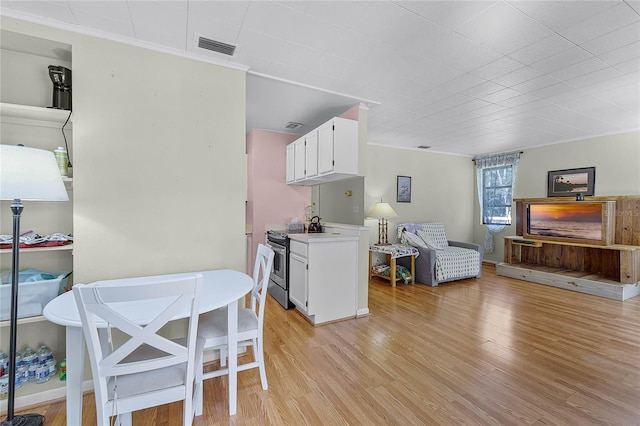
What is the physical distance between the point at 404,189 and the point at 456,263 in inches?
67.1

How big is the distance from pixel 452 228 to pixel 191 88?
579 cm

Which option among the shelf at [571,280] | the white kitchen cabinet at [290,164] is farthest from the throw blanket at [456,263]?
the white kitchen cabinet at [290,164]

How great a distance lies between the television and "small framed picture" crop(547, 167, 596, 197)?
353 mm

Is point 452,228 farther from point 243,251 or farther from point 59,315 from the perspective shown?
point 59,315

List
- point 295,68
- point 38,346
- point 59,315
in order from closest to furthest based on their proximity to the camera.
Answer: point 59,315 < point 38,346 < point 295,68

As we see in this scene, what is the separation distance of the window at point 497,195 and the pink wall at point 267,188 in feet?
14.1

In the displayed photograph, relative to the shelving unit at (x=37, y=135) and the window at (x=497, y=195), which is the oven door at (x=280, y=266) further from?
the window at (x=497, y=195)

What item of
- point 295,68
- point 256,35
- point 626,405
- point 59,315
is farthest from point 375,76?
point 626,405

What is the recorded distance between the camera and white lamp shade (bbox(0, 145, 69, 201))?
130 cm

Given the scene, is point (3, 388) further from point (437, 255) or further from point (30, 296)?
point (437, 255)

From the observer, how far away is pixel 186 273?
2107 mm

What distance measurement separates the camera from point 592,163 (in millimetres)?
4629

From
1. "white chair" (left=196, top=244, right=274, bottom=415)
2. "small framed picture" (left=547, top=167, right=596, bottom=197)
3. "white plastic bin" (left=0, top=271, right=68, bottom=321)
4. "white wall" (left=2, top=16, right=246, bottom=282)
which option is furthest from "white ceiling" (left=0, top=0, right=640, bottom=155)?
"white plastic bin" (left=0, top=271, right=68, bottom=321)

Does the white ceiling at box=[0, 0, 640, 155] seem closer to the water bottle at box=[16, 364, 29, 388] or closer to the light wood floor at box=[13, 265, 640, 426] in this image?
the water bottle at box=[16, 364, 29, 388]
